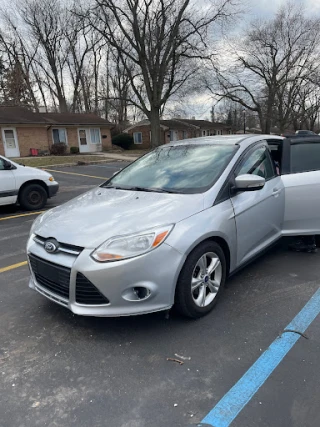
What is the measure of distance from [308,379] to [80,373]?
1581 mm

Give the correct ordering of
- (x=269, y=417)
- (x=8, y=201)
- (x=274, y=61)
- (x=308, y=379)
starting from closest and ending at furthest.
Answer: (x=269, y=417) → (x=308, y=379) → (x=8, y=201) → (x=274, y=61)

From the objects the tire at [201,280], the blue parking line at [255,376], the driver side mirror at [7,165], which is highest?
the driver side mirror at [7,165]

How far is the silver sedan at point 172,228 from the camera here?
2.47m

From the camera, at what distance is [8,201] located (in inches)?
283

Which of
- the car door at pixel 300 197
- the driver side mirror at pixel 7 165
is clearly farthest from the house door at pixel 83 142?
the car door at pixel 300 197

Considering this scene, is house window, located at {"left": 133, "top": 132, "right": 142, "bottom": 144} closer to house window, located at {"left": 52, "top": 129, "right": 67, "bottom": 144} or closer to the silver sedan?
house window, located at {"left": 52, "top": 129, "right": 67, "bottom": 144}

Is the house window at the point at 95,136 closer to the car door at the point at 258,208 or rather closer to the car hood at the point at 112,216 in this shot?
the car door at the point at 258,208

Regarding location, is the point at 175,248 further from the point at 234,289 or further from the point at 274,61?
the point at 274,61

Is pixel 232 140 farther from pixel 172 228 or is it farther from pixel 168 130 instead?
pixel 168 130

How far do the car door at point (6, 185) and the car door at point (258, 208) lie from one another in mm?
5542

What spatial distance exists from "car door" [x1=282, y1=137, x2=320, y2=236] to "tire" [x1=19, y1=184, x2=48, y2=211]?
5817 millimetres

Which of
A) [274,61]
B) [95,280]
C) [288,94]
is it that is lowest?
A: [95,280]

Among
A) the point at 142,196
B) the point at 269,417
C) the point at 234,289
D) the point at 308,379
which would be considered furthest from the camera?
the point at 234,289

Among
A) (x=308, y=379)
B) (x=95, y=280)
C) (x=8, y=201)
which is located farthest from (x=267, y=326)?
(x=8, y=201)
